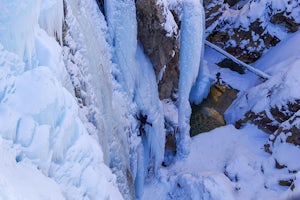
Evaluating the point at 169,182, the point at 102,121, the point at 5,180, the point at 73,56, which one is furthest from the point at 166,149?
the point at 5,180

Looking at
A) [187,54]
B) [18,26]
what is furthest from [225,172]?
[18,26]

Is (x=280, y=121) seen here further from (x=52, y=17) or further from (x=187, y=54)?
(x=52, y=17)

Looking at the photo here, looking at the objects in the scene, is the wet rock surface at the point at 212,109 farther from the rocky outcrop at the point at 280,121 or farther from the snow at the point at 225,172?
the rocky outcrop at the point at 280,121

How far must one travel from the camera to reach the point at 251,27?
12.5 metres

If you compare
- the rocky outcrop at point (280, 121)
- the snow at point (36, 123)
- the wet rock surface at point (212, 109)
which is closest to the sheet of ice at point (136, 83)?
the wet rock surface at point (212, 109)

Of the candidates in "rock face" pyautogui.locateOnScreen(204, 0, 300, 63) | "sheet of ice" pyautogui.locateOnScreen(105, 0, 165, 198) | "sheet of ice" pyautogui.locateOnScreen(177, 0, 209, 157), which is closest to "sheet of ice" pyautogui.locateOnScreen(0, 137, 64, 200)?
"sheet of ice" pyautogui.locateOnScreen(105, 0, 165, 198)

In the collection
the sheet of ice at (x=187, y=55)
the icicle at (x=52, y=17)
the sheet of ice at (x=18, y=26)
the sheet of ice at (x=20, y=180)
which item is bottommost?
the sheet of ice at (x=187, y=55)

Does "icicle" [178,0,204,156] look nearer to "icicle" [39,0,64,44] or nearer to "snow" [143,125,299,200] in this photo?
"snow" [143,125,299,200]

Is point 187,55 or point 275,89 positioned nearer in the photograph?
point 187,55

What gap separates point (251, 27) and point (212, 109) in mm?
3617

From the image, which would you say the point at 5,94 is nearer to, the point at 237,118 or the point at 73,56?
the point at 73,56

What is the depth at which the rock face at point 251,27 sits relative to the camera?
11938mm

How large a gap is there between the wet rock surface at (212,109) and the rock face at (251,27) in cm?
185

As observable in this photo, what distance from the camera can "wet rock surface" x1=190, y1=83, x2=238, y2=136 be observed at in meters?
9.81
